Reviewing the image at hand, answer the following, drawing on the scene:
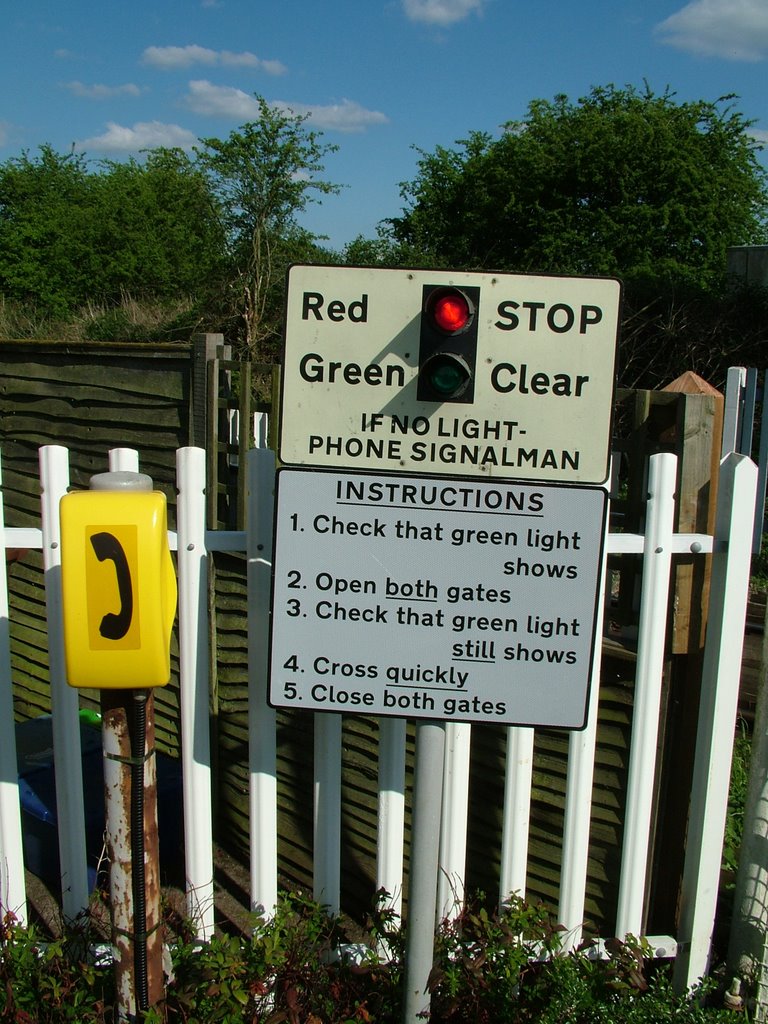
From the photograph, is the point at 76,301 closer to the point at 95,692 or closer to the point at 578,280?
the point at 95,692

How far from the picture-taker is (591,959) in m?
2.69

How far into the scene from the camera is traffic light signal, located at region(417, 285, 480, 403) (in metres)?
1.95

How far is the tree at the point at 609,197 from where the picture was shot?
26.2 m

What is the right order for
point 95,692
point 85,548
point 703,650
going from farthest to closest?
1. point 95,692
2. point 703,650
3. point 85,548

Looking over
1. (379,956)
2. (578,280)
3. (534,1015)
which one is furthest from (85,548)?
(534,1015)

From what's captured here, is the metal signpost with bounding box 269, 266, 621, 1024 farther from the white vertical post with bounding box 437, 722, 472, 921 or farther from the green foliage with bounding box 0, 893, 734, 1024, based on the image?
the green foliage with bounding box 0, 893, 734, 1024

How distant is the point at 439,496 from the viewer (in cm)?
204

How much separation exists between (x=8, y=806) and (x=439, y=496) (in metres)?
1.61

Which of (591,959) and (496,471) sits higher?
(496,471)

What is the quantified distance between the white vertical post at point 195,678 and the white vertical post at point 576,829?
42.0 inches

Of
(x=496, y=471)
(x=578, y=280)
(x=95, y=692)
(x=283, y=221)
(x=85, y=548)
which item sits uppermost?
(x=283, y=221)

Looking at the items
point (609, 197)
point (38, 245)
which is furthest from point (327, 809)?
point (38, 245)

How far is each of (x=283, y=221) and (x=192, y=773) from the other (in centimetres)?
1698

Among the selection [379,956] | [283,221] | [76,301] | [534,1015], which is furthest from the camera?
[76,301]
